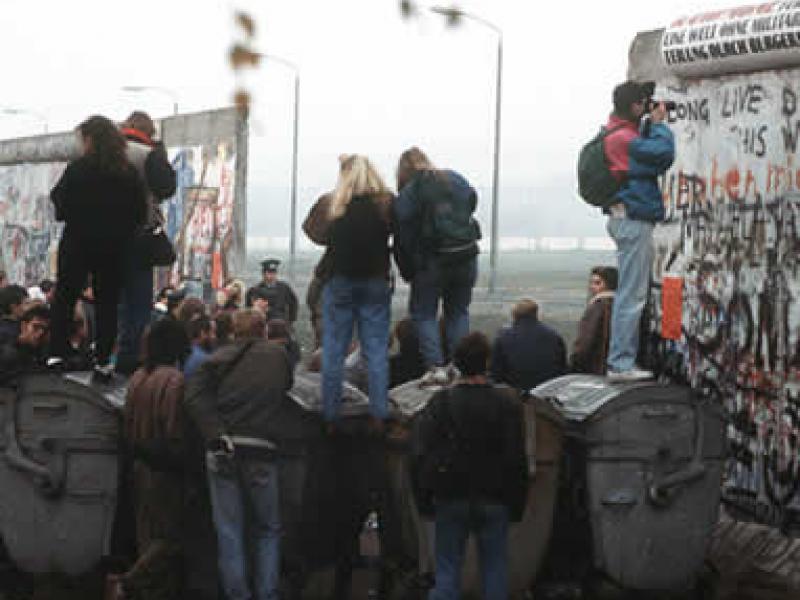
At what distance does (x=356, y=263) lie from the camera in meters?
11.0

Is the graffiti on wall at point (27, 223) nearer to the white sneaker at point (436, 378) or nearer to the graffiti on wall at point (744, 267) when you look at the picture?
the graffiti on wall at point (744, 267)

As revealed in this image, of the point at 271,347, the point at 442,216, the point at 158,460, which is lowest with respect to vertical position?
the point at 158,460

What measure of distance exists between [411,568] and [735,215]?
448cm

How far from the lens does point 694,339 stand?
48.3 feet

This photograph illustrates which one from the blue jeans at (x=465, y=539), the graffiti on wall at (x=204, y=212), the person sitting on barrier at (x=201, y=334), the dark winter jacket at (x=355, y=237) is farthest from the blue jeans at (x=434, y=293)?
the graffiti on wall at (x=204, y=212)

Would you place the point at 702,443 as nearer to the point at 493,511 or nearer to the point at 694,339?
the point at 493,511

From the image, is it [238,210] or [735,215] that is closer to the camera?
[735,215]

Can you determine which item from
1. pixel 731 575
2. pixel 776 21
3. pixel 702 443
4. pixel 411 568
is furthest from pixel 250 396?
pixel 776 21

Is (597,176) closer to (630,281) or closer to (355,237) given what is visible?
(630,281)

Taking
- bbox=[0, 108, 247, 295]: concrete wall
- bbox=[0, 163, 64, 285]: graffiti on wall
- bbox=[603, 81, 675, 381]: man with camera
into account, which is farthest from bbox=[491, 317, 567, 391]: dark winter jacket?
bbox=[0, 163, 64, 285]: graffiti on wall

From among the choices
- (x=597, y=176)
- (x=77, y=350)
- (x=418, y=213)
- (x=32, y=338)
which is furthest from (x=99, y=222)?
(x=597, y=176)

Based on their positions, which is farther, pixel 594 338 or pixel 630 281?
pixel 594 338

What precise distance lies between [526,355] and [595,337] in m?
0.97

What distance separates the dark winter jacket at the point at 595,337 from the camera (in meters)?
13.5
